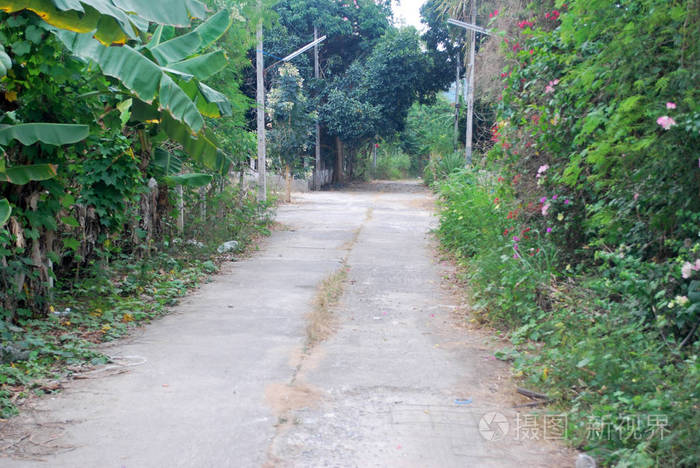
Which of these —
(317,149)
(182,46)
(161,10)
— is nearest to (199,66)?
(182,46)

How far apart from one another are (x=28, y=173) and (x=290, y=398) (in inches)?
143

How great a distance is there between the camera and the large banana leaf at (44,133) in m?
5.79

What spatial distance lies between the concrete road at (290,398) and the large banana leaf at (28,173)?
6.22 ft

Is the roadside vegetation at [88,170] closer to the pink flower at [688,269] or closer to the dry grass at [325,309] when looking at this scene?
the dry grass at [325,309]

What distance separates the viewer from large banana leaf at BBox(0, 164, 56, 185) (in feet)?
19.8

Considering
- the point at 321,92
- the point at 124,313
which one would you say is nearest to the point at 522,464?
the point at 124,313

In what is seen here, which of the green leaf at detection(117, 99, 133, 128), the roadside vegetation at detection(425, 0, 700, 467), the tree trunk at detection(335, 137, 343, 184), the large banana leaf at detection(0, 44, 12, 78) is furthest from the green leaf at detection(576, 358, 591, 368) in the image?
the tree trunk at detection(335, 137, 343, 184)

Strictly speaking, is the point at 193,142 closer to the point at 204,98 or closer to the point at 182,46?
the point at 204,98

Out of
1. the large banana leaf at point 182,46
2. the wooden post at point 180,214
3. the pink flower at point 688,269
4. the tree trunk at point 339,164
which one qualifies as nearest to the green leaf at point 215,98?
the large banana leaf at point 182,46

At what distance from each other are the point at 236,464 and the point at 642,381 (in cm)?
262

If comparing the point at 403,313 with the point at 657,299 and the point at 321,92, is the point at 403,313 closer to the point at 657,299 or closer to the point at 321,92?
the point at 657,299

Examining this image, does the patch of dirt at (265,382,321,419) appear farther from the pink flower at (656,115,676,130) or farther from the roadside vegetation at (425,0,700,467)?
the pink flower at (656,115,676,130)

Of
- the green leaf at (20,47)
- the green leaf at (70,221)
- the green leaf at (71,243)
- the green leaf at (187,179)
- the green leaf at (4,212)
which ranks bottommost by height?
the green leaf at (71,243)

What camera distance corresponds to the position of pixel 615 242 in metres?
5.53
